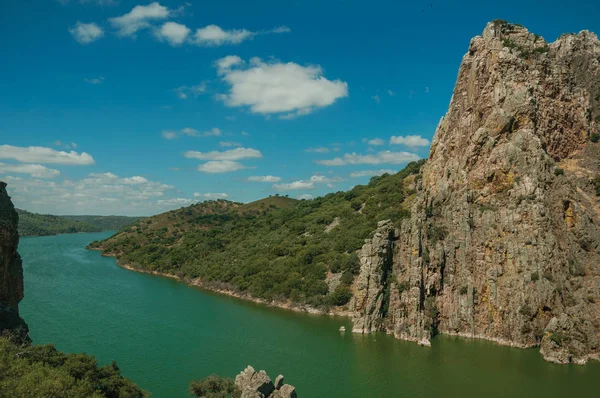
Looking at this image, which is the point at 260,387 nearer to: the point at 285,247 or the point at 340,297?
the point at 340,297

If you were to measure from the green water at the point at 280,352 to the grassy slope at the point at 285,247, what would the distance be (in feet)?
18.9

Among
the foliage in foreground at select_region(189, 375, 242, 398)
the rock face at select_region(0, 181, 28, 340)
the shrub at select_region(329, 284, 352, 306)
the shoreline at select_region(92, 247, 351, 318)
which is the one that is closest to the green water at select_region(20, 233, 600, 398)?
the shoreline at select_region(92, 247, 351, 318)

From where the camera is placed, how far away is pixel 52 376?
19.2 m

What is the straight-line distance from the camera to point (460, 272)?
4403 centimetres

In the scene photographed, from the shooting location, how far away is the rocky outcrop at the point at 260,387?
2325 centimetres

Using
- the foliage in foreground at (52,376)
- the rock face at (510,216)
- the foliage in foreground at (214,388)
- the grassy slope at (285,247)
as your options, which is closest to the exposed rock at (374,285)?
the rock face at (510,216)

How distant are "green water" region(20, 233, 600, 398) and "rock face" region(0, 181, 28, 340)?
1050 centimetres

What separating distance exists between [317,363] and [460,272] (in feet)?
64.1

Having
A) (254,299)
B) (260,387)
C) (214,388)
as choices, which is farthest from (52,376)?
(254,299)

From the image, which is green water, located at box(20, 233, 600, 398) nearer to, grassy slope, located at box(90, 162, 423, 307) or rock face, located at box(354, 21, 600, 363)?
rock face, located at box(354, 21, 600, 363)

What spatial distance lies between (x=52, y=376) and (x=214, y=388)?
9.65m

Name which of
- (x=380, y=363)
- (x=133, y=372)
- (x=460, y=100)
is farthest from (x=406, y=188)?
(x=133, y=372)

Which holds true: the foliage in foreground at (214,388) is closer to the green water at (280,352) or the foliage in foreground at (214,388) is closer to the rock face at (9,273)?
the green water at (280,352)

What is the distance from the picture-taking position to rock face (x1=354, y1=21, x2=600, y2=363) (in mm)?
39031
